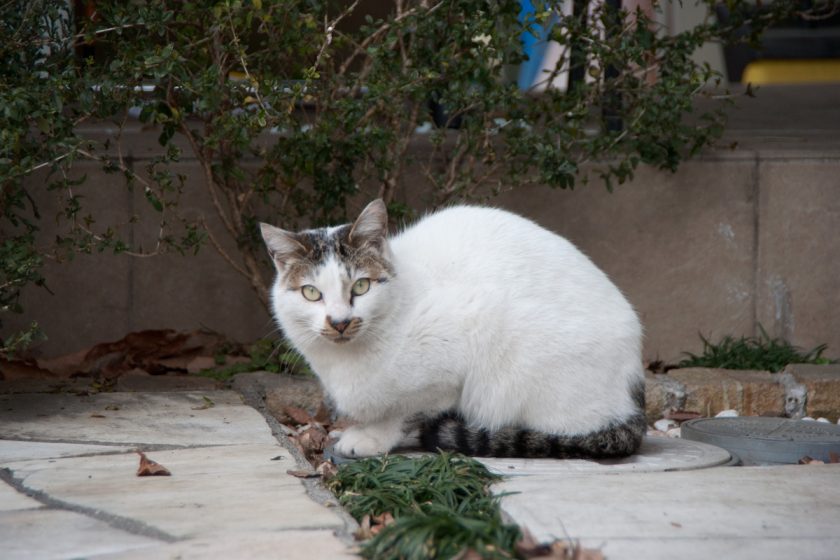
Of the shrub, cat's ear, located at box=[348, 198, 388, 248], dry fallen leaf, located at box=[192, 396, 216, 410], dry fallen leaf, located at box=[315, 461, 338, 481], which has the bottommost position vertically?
dry fallen leaf, located at box=[315, 461, 338, 481]

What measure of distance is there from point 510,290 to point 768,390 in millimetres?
2027

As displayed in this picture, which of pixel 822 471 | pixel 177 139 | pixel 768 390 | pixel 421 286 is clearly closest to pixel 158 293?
pixel 177 139

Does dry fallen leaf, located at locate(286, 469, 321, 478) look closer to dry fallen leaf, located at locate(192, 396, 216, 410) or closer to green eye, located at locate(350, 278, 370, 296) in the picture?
green eye, located at locate(350, 278, 370, 296)

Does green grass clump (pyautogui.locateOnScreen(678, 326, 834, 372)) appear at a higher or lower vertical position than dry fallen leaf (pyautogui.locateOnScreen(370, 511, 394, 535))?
higher

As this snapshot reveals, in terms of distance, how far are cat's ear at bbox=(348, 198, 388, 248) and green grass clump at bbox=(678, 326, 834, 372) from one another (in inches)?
100

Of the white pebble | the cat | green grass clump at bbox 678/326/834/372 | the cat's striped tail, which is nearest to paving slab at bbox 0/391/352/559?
the cat

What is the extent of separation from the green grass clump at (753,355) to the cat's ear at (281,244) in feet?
8.94

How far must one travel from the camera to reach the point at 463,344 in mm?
3539

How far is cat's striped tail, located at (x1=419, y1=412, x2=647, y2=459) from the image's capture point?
358 cm

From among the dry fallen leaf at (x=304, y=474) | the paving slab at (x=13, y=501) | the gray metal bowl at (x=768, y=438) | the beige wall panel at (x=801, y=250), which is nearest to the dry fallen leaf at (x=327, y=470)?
the dry fallen leaf at (x=304, y=474)

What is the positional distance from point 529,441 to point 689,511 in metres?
0.78

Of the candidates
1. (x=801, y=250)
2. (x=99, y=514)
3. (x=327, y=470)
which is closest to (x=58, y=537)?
(x=99, y=514)

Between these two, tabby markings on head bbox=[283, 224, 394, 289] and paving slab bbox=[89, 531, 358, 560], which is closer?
paving slab bbox=[89, 531, 358, 560]

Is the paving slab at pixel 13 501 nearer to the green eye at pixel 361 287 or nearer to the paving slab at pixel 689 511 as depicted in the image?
the green eye at pixel 361 287
